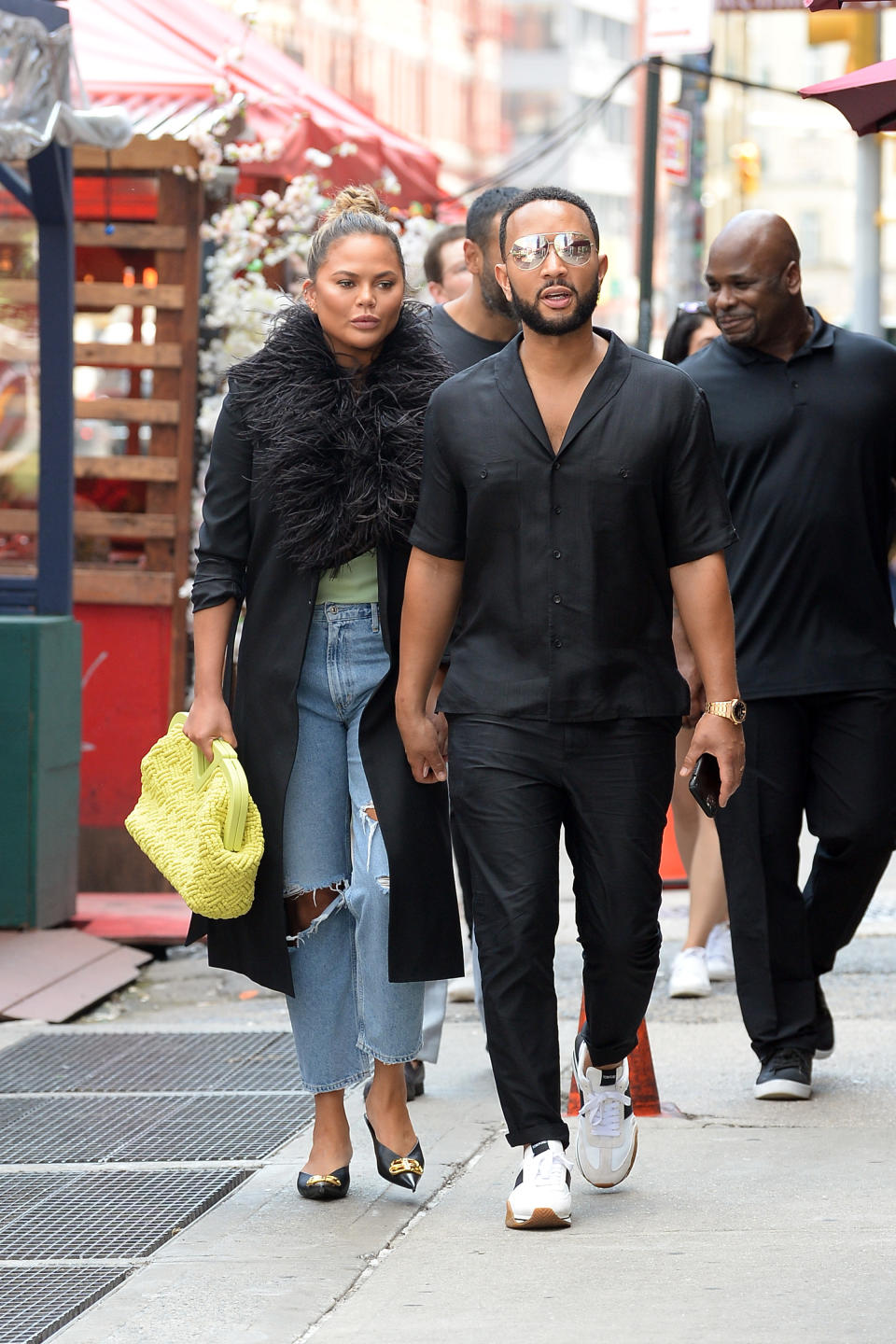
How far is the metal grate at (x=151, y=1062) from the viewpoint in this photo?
220 inches

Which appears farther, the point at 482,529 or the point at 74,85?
the point at 74,85

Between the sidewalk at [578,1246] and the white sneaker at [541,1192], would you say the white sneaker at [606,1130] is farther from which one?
the white sneaker at [541,1192]

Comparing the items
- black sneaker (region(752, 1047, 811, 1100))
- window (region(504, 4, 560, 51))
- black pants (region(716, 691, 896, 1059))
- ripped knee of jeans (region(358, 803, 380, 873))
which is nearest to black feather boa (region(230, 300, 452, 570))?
ripped knee of jeans (region(358, 803, 380, 873))

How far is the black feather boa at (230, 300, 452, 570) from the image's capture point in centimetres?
432

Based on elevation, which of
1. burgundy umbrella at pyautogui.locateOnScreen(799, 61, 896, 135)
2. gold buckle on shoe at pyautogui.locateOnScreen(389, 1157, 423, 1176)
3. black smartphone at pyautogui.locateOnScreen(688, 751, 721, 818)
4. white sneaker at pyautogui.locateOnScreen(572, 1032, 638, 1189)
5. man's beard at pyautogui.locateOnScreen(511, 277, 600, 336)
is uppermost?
burgundy umbrella at pyautogui.locateOnScreen(799, 61, 896, 135)

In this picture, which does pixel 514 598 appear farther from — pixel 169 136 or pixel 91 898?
pixel 169 136

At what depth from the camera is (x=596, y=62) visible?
281 feet

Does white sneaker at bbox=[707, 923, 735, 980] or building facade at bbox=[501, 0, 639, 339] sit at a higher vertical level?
building facade at bbox=[501, 0, 639, 339]

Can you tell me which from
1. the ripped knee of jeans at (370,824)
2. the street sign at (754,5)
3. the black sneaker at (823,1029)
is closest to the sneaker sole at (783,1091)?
the black sneaker at (823,1029)

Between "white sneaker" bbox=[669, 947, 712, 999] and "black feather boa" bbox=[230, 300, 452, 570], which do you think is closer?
"black feather boa" bbox=[230, 300, 452, 570]

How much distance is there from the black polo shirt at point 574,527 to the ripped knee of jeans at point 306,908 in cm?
49

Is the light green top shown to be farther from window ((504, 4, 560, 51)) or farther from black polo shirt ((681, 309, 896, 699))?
window ((504, 4, 560, 51))

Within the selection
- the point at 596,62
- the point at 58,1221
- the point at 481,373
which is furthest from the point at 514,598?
the point at 596,62

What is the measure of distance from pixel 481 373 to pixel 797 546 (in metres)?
1.27
